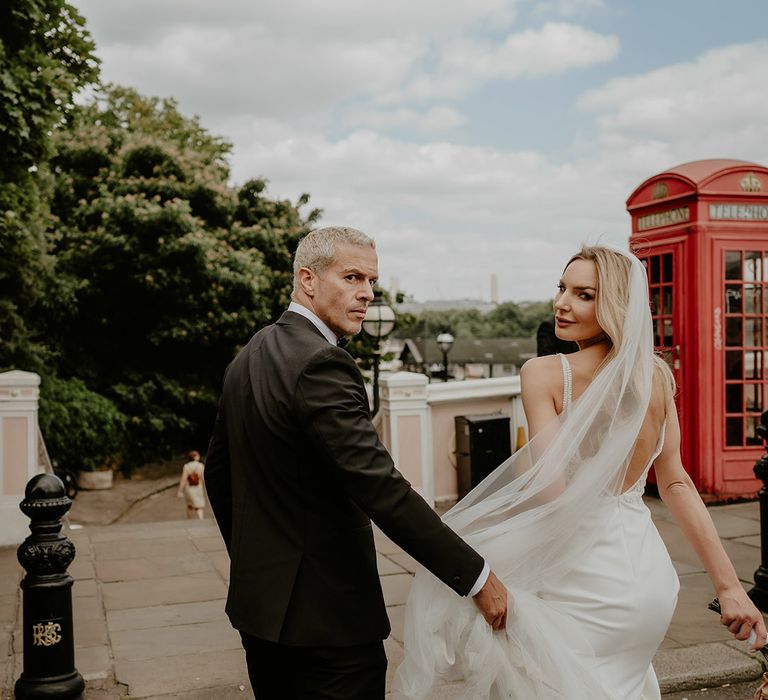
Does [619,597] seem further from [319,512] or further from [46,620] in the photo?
[46,620]

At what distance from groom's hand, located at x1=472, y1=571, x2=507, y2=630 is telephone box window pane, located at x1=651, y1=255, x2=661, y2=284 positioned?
744 centimetres

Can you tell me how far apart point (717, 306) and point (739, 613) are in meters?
6.66

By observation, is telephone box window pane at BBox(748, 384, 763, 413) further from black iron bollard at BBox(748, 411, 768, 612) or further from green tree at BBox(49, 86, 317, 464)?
green tree at BBox(49, 86, 317, 464)

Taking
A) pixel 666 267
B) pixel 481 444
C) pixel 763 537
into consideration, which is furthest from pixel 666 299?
pixel 763 537

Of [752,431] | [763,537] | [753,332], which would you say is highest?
[753,332]

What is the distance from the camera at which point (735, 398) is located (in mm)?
9133

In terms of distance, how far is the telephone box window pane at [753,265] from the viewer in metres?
9.01

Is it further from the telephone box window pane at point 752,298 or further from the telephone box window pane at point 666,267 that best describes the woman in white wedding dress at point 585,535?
the telephone box window pane at point 752,298

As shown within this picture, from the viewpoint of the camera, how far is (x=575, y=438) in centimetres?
278

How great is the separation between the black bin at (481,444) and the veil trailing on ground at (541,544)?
271 inches

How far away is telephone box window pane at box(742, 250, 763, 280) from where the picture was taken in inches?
355

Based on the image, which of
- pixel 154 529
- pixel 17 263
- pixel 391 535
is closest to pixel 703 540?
pixel 391 535

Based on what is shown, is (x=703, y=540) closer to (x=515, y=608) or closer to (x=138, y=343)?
(x=515, y=608)

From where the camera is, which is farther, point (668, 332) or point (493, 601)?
point (668, 332)
